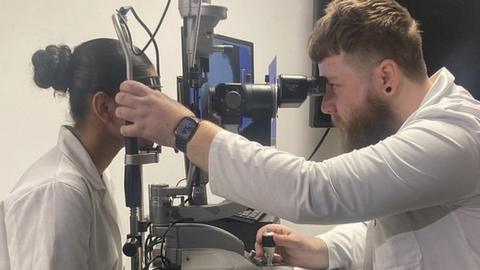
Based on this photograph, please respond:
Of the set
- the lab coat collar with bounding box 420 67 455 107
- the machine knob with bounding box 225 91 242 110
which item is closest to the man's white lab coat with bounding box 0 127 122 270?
the machine knob with bounding box 225 91 242 110

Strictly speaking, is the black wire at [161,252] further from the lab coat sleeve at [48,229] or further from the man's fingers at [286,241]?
the man's fingers at [286,241]

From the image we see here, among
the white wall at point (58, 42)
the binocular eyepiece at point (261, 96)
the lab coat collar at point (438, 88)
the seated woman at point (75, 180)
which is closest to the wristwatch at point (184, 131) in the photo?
the binocular eyepiece at point (261, 96)

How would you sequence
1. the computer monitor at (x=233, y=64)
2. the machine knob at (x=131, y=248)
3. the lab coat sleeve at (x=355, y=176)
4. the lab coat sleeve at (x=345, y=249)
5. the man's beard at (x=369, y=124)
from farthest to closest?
the computer monitor at (x=233, y=64) < the lab coat sleeve at (x=345, y=249) < the man's beard at (x=369, y=124) < the machine knob at (x=131, y=248) < the lab coat sleeve at (x=355, y=176)

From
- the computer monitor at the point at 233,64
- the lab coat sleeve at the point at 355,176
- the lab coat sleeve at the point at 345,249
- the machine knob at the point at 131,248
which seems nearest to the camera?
the lab coat sleeve at the point at 355,176

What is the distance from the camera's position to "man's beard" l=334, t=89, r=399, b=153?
996 mm

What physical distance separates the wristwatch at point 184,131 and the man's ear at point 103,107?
0.38 metres

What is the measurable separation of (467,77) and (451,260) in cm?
123

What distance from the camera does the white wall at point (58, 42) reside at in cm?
182

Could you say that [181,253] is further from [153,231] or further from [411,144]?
[411,144]

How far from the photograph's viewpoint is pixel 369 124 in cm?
102

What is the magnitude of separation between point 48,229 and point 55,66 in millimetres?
424

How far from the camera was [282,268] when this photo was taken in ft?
3.50

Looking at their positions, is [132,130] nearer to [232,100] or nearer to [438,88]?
[232,100]

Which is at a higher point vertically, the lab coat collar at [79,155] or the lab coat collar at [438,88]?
the lab coat collar at [438,88]
